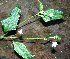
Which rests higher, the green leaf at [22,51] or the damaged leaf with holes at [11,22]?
the damaged leaf with holes at [11,22]

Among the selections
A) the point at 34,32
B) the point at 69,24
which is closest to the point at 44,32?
the point at 34,32

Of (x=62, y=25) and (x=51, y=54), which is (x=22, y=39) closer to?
(x=51, y=54)

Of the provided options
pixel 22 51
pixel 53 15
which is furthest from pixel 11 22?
pixel 53 15

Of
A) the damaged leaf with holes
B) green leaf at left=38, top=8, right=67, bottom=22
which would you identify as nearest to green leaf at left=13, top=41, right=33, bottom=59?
the damaged leaf with holes

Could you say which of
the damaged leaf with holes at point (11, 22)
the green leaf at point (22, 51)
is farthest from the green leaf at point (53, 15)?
the green leaf at point (22, 51)

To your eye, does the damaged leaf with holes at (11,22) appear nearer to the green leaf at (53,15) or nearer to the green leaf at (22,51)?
the green leaf at (22,51)

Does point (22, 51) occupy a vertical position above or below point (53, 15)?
below

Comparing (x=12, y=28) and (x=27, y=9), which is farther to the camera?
(x=27, y=9)

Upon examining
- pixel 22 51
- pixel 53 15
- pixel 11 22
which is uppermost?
pixel 53 15

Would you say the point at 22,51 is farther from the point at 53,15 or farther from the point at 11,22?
the point at 53,15

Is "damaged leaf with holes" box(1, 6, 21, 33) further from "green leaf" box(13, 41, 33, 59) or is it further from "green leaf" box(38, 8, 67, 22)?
"green leaf" box(38, 8, 67, 22)

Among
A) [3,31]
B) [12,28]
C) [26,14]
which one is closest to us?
[12,28]
